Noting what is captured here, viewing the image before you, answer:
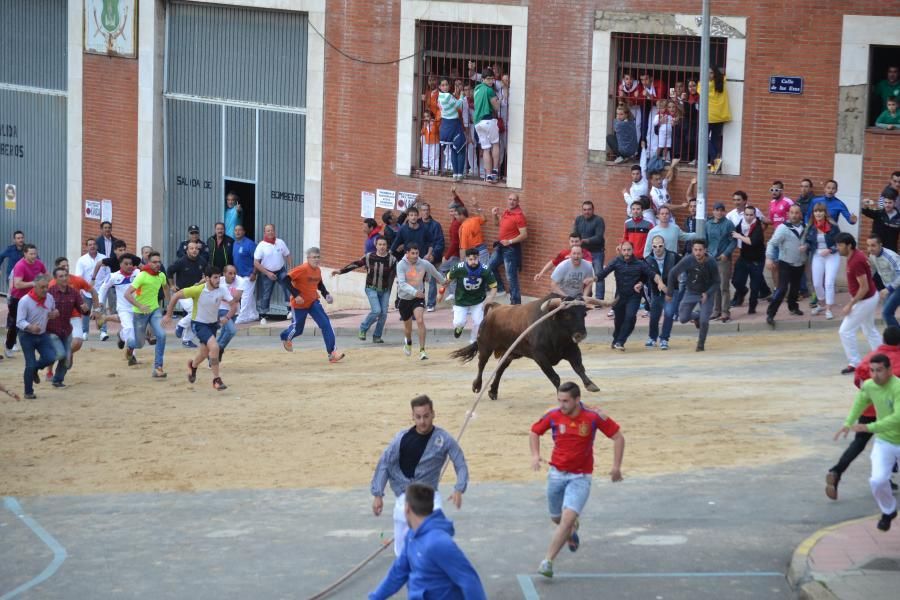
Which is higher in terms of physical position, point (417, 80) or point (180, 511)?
point (417, 80)

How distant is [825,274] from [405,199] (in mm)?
8513

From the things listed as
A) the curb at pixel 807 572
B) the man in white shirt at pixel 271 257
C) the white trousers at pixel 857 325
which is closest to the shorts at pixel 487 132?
the man in white shirt at pixel 271 257

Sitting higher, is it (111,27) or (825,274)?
(111,27)

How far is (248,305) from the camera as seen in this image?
2828cm

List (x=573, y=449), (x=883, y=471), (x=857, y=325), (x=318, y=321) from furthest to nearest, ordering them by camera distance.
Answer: (x=318, y=321)
(x=857, y=325)
(x=883, y=471)
(x=573, y=449)

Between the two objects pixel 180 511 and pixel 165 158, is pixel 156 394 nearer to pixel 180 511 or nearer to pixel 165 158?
pixel 180 511

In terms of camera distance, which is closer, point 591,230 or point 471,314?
point 471,314

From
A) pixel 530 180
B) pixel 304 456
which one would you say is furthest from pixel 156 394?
pixel 530 180

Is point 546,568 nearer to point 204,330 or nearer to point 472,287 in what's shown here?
point 204,330

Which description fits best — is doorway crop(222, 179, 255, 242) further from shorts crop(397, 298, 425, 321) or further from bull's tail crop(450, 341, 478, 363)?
bull's tail crop(450, 341, 478, 363)

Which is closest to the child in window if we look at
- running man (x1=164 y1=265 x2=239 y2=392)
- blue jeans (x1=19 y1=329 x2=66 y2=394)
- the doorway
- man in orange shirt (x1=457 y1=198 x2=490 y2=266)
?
man in orange shirt (x1=457 y1=198 x2=490 y2=266)

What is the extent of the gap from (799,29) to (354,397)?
32.4ft

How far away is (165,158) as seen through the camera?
31594 millimetres

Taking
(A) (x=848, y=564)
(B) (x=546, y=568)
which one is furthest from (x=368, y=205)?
(A) (x=848, y=564)
